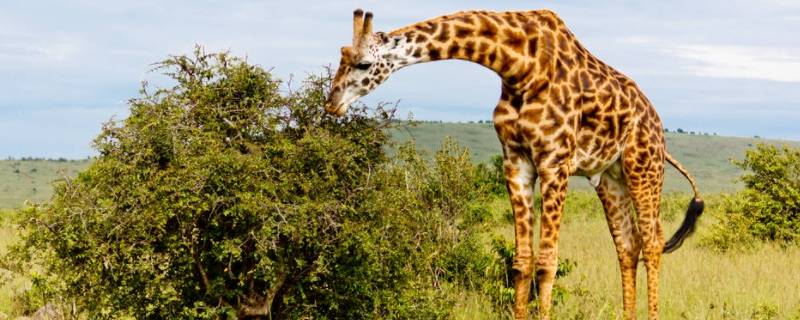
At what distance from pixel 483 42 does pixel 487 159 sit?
73.3 m

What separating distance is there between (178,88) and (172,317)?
7.41ft

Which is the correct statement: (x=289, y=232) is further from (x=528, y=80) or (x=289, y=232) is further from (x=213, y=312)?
(x=528, y=80)

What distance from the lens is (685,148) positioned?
91.4m

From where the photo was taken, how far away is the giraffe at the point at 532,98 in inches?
289

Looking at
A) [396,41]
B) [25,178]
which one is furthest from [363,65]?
[25,178]

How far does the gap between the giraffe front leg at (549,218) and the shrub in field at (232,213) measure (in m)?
1.45

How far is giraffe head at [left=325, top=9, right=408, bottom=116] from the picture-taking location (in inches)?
281

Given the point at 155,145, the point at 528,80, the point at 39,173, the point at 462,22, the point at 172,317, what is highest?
the point at 462,22

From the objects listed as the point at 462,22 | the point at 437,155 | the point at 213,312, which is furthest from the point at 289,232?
the point at 437,155

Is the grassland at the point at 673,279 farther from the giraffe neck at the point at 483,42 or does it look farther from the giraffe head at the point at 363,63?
the giraffe head at the point at 363,63

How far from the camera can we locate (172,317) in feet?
27.3

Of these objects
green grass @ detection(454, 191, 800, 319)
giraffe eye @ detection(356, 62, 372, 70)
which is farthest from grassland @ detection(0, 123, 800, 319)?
giraffe eye @ detection(356, 62, 372, 70)

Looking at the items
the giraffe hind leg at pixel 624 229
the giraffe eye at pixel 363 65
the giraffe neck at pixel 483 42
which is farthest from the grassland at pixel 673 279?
the giraffe eye at pixel 363 65

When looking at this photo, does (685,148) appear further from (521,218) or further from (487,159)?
(521,218)
